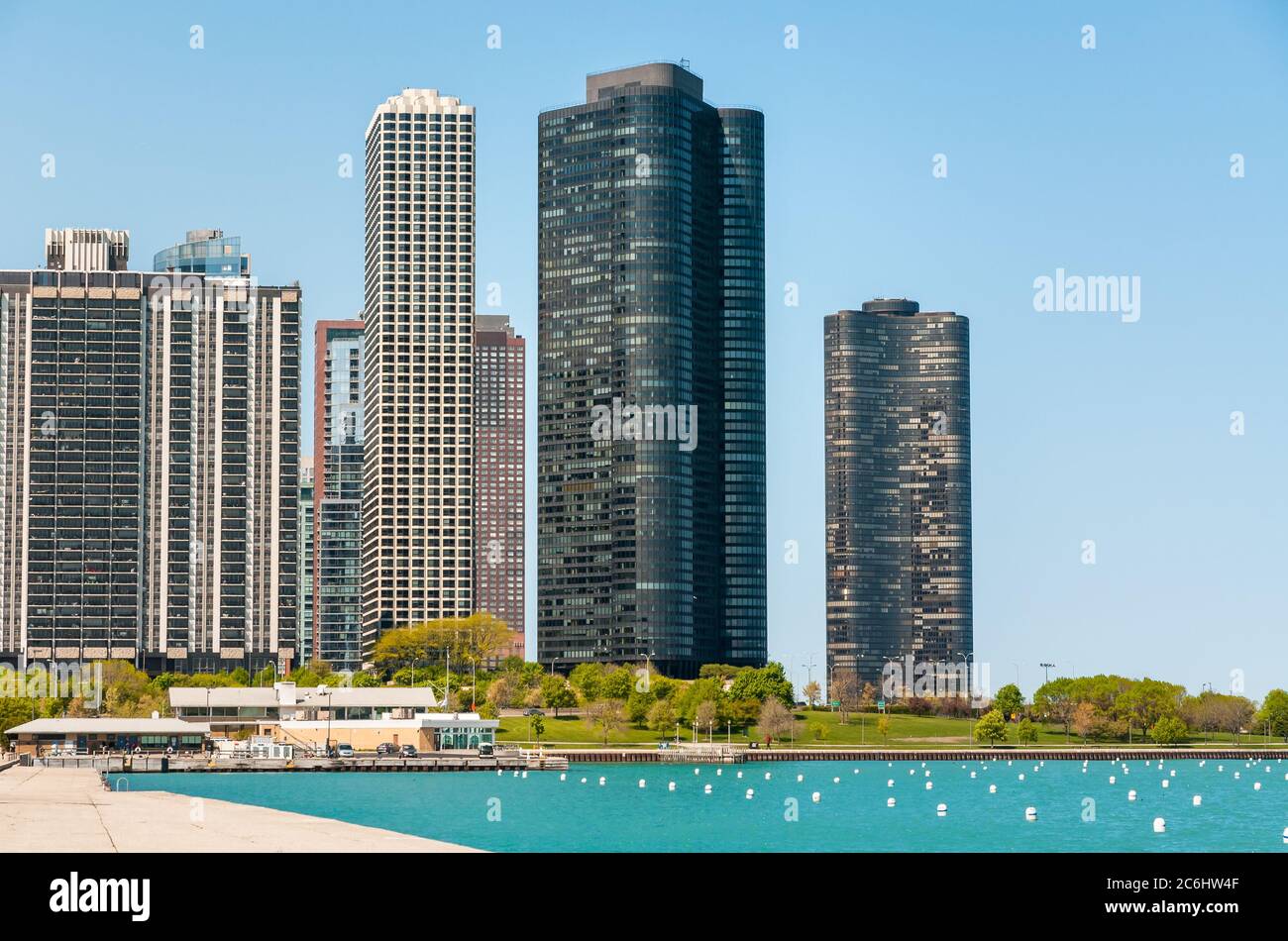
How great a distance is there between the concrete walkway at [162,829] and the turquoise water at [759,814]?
20791 mm

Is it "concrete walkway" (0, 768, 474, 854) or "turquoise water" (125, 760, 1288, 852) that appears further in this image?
"turquoise water" (125, 760, 1288, 852)

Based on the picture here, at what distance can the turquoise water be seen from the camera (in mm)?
125000

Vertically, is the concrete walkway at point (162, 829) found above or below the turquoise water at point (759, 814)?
above

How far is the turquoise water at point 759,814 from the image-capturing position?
410ft

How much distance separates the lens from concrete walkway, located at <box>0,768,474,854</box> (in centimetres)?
6291

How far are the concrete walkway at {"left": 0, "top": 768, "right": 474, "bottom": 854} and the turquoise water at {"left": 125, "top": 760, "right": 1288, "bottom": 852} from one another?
20791mm

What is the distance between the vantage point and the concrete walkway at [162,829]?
62.9 m

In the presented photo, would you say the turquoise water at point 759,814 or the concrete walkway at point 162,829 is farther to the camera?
the turquoise water at point 759,814

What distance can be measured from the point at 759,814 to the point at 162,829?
272ft

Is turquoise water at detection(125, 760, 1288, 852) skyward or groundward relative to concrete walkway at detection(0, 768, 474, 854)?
groundward
